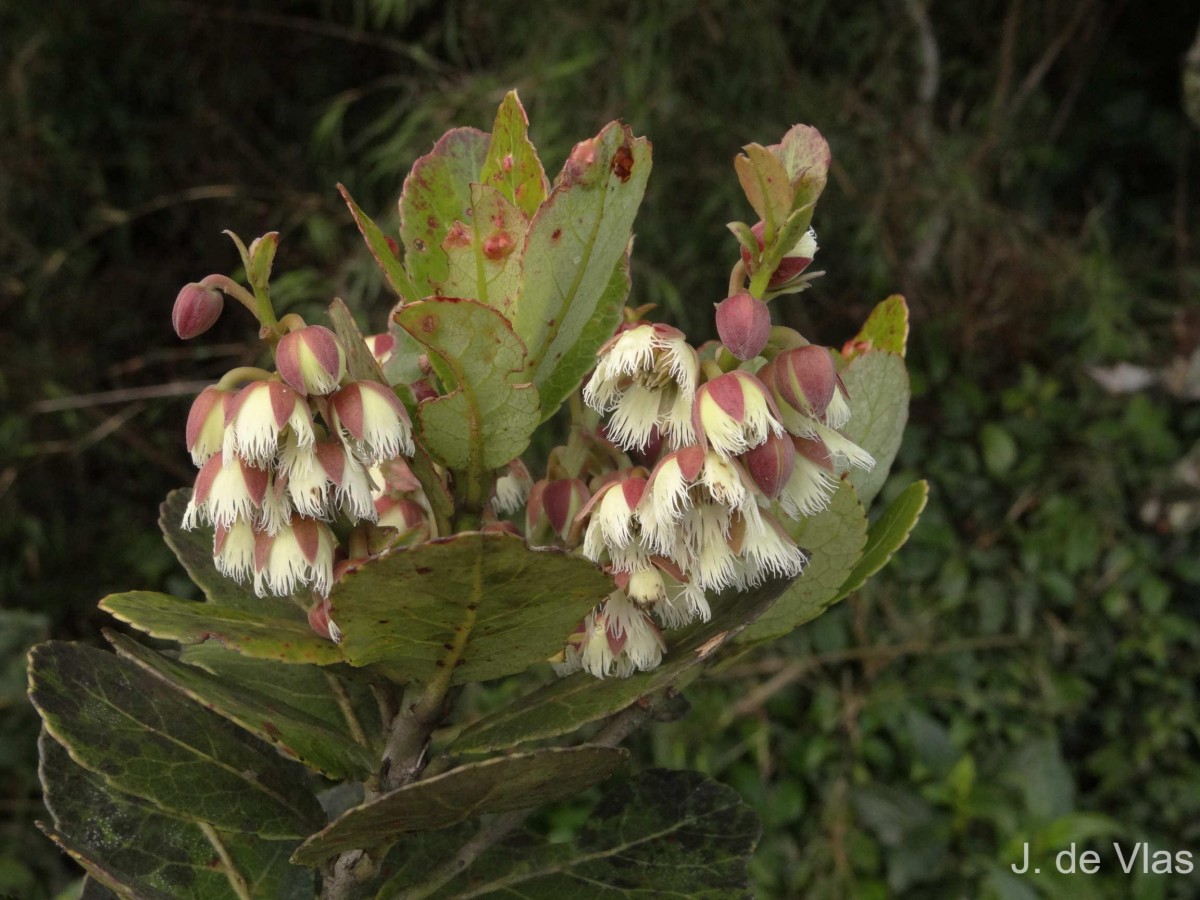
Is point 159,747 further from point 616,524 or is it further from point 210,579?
point 616,524

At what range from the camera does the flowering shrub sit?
40cm

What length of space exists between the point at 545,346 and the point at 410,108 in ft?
7.03

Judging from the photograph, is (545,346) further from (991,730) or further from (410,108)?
(410,108)

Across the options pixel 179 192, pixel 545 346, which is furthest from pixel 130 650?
pixel 179 192

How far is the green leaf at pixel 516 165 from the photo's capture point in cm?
48

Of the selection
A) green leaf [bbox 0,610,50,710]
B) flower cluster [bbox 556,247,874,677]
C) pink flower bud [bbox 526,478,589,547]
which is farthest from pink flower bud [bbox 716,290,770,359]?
green leaf [bbox 0,610,50,710]

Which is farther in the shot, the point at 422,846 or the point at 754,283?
the point at 422,846

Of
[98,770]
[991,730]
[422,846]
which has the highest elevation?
[98,770]

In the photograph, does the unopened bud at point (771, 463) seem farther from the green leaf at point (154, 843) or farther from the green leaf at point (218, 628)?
the green leaf at point (154, 843)

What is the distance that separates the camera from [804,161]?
1.33 feet

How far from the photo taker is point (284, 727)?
1.44 feet

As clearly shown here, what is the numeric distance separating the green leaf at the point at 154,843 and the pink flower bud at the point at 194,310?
20 cm

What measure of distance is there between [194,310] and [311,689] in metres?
0.18

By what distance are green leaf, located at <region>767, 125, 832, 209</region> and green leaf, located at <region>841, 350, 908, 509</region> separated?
0.49 feet
